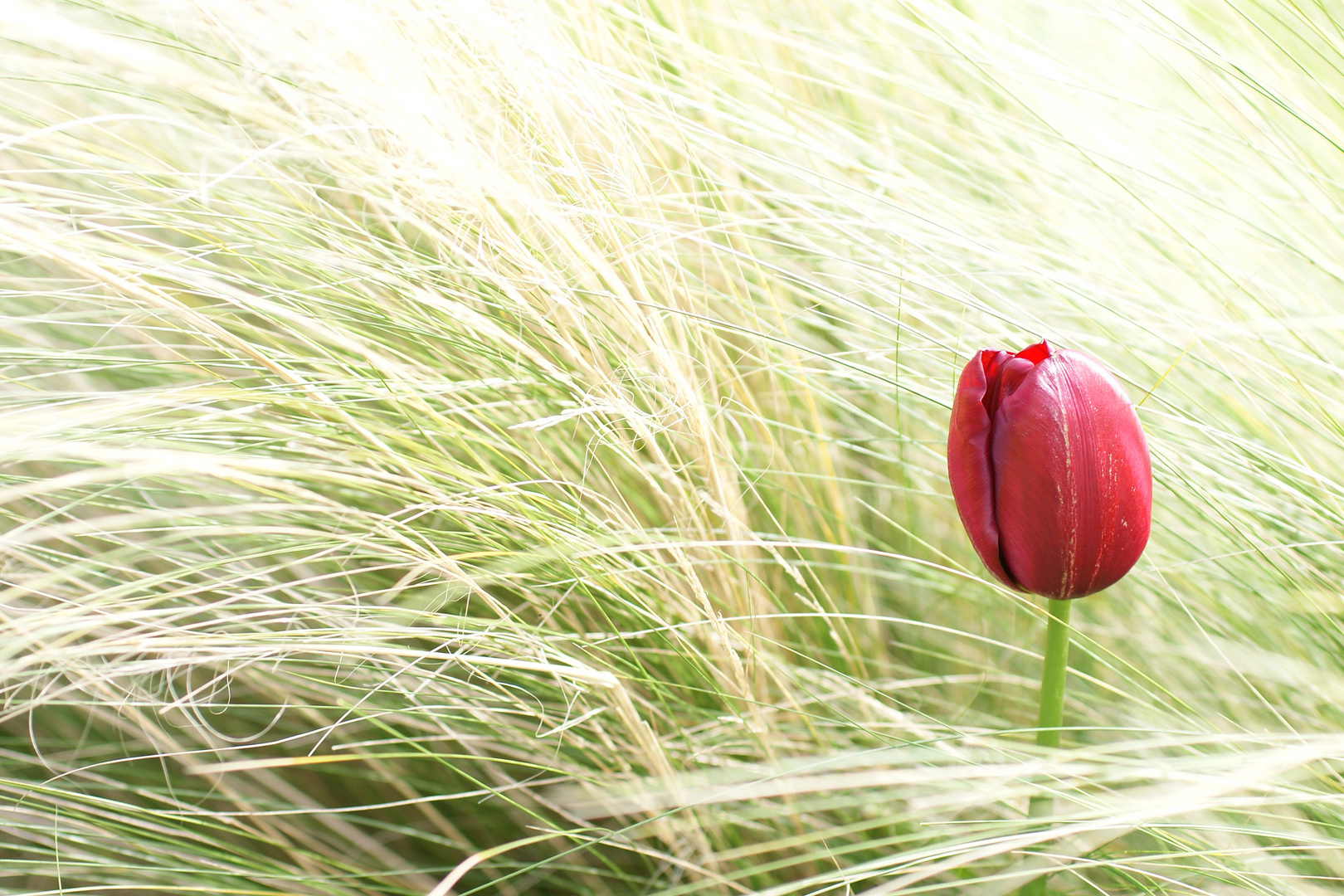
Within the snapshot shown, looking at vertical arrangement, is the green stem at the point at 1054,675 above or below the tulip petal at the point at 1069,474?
below

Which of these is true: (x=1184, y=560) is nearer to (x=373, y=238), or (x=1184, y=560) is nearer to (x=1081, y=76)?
(x=1081, y=76)

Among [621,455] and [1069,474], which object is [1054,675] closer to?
[1069,474]

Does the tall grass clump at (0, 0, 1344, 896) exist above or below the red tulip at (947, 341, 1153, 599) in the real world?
below

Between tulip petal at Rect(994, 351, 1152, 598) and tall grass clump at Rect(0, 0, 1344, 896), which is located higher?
tulip petal at Rect(994, 351, 1152, 598)
